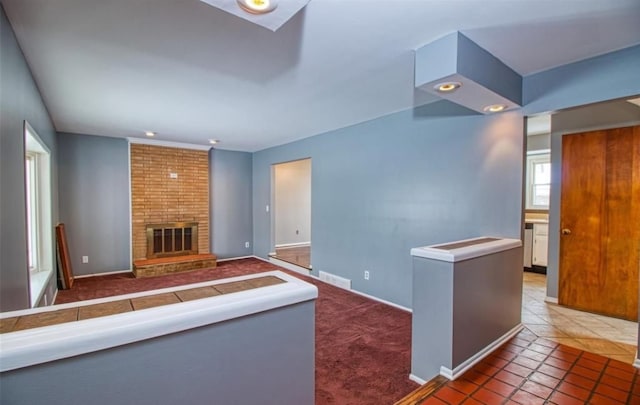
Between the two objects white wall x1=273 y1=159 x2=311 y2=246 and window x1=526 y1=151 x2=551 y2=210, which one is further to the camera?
white wall x1=273 y1=159 x2=311 y2=246

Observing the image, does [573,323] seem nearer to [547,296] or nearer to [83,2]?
[547,296]

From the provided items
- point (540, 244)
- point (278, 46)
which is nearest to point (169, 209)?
point (278, 46)

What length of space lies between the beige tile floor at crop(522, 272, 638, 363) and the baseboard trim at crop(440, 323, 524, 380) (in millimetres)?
376

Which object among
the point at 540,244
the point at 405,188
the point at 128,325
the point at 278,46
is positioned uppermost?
the point at 278,46

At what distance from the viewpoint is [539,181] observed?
5.66 m

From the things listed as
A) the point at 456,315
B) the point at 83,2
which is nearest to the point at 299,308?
the point at 456,315

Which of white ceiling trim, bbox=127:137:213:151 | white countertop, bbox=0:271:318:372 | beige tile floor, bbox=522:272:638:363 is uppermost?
white ceiling trim, bbox=127:137:213:151

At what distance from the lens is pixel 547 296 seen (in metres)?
3.78

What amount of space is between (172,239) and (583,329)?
623cm

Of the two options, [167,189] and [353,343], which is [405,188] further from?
[167,189]

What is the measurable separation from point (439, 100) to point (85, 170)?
5664mm

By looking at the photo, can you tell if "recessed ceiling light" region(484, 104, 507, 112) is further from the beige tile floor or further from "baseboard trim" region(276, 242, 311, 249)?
"baseboard trim" region(276, 242, 311, 249)

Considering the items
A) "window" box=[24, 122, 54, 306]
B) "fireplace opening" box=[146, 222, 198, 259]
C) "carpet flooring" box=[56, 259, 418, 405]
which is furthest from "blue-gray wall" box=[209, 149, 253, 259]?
"window" box=[24, 122, 54, 306]

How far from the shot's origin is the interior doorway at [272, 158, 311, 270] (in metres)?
7.93
